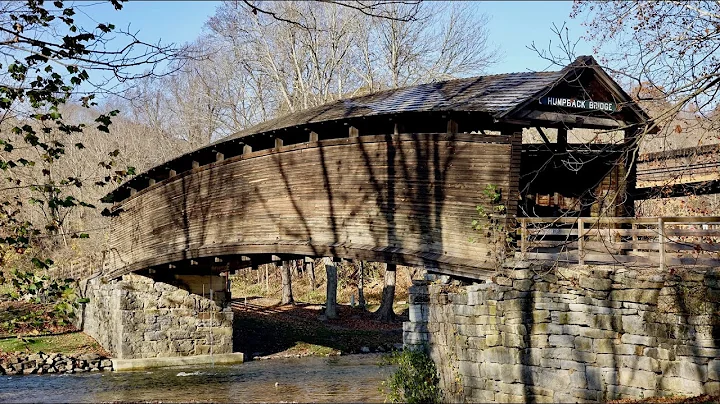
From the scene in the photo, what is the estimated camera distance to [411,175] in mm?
13242

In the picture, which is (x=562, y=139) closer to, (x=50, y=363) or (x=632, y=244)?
(x=632, y=244)

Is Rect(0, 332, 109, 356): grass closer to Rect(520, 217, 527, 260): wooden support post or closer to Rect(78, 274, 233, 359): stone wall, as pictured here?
Rect(78, 274, 233, 359): stone wall

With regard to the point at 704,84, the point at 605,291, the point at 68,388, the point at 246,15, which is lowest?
the point at 68,388

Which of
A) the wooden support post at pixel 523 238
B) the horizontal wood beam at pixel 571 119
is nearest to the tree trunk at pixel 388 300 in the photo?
the horizontal wood beam at pixel 571 119

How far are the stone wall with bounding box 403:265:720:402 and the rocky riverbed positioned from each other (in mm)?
11010

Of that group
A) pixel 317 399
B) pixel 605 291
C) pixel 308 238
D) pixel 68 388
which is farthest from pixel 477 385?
pixel 68 388

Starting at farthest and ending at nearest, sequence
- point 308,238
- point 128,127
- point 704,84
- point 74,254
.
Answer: point 128,127, point 74,254, point 308,238, point 704,84

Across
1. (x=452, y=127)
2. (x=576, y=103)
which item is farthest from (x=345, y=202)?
(x=576, y=103)

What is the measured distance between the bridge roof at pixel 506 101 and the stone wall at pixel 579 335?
252 cm

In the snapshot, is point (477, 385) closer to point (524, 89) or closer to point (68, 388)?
point (524, 89)

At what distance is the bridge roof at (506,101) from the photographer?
11.8 metres

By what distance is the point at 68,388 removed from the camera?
16.4m

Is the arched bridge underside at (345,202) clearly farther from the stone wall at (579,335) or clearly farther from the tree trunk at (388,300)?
the tree trunk at (388,300)

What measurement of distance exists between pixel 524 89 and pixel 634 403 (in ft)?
17.5
